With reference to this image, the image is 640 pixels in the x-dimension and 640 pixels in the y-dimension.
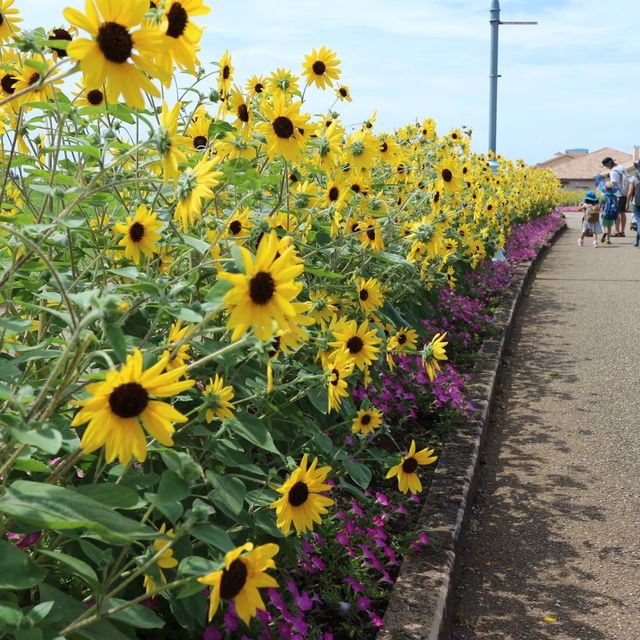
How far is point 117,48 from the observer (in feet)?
4.61

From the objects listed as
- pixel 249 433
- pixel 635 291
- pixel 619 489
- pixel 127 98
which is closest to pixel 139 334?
pixel 249 433

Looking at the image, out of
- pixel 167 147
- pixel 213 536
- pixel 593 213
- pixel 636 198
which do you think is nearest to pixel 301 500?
pixel 213 536

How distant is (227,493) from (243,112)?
65.2 inches

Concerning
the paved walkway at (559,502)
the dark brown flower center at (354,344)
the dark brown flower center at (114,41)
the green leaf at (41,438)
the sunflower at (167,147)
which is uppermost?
the dark brown flower center at (114,41)

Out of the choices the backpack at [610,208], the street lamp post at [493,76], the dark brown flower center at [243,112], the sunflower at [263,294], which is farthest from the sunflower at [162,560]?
the backpack at [610,208]

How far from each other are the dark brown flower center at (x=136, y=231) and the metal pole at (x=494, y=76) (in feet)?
34.8

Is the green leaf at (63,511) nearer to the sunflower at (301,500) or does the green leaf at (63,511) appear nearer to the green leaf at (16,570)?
the green leaf at (16,570)

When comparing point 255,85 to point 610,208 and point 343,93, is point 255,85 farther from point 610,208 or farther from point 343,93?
point 610,208

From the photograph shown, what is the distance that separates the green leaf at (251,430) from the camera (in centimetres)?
196

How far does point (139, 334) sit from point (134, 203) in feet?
1.99

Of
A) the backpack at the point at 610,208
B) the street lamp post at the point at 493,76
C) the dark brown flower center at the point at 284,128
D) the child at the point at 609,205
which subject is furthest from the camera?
the backpack at the point at 610,208

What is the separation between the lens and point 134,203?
2.74 meters

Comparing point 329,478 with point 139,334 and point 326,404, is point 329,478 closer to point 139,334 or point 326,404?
point 326,404

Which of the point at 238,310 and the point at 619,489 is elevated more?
the point at 238,310
